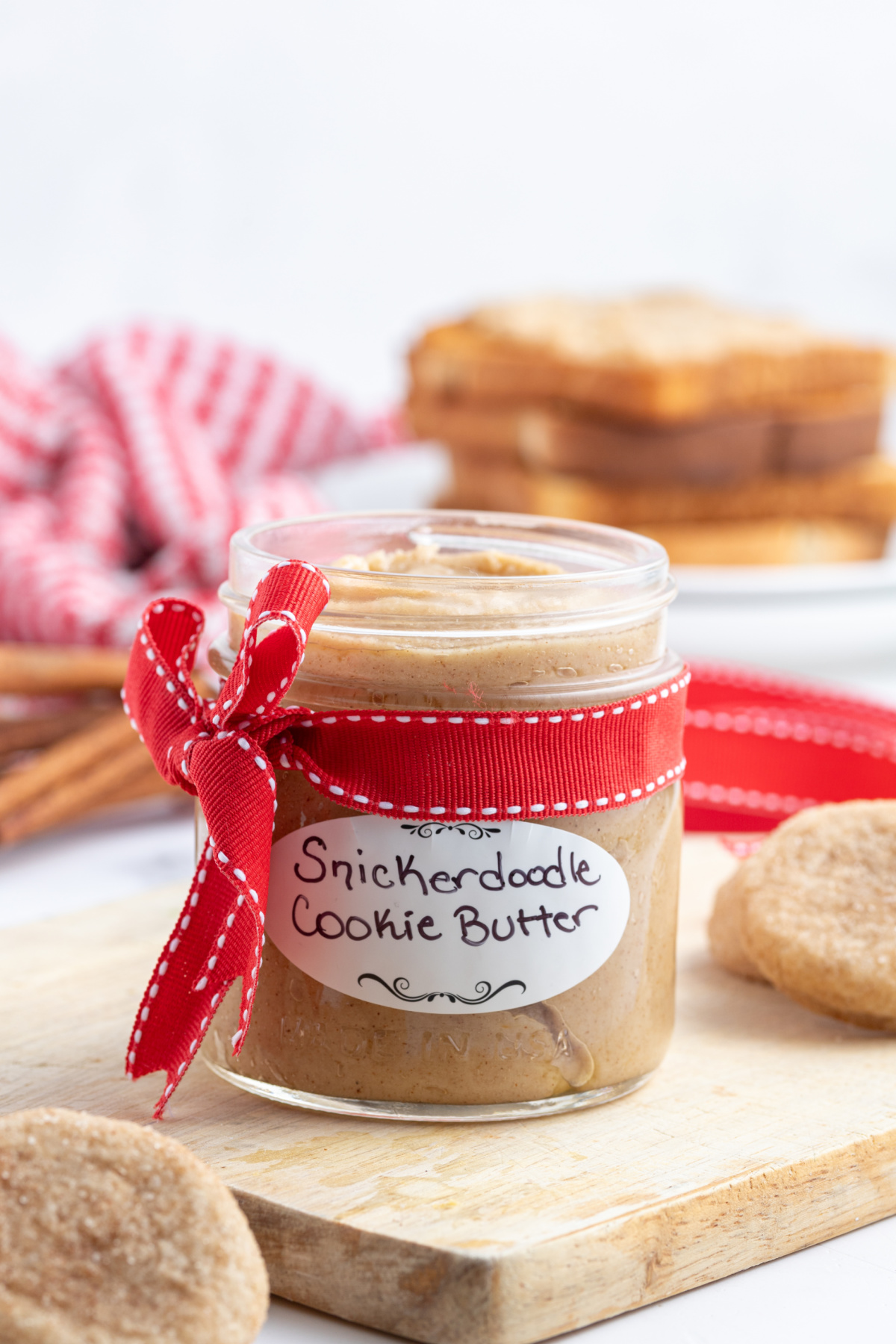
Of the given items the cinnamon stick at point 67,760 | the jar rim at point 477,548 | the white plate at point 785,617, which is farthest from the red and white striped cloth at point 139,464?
the jar rim at point 477,548

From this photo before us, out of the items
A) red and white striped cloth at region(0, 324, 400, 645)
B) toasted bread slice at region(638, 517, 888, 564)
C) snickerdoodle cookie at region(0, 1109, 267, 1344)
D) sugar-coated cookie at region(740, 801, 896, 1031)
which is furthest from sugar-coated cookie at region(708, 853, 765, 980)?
toasted bread slice at region(638, 517, 888, 564)

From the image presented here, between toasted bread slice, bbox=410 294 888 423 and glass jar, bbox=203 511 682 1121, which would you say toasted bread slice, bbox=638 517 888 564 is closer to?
toasted bread slice, bbox=410 294 888 423

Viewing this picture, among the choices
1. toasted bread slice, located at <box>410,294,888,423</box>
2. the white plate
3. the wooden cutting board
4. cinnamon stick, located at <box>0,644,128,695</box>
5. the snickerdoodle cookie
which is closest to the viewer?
the snickerdoodle cookie

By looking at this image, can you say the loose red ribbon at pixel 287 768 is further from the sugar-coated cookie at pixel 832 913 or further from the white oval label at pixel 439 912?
the sugar-coated cookie at pixel 832 913

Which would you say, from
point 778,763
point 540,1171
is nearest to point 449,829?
point 540,1171

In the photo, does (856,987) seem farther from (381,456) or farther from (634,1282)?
(381,456)

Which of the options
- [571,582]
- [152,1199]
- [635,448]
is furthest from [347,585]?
[635,448]

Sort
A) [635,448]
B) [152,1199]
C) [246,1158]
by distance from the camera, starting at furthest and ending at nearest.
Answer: [635,448] → [246,1158] → [152,1199]
